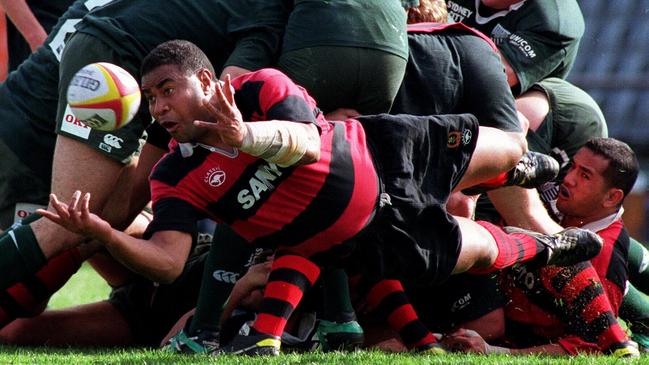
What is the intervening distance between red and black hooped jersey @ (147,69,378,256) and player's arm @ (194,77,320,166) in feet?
0.38

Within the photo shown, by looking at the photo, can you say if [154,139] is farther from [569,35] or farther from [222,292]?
[569,35]

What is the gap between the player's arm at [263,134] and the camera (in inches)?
144

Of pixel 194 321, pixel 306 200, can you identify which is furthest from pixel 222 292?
pixel 306 200

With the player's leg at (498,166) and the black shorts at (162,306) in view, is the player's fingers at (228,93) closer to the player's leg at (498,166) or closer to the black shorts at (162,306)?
the player's leg at (498,166)

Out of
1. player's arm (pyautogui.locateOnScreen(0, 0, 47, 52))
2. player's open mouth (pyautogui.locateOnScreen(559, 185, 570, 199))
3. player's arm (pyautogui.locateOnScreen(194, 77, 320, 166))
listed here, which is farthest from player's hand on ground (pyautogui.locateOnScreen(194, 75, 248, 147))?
player's arm (pyautogui.locateOnScreen(0, 0, 47, 52))

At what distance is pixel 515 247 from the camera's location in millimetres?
4723

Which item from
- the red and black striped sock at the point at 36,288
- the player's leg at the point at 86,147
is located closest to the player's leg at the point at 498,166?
the player's leg at the point at 86,147

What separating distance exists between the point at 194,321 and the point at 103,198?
2.36 ft

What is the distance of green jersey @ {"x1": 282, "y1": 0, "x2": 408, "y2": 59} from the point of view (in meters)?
4.54

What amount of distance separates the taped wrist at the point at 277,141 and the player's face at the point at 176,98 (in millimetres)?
323

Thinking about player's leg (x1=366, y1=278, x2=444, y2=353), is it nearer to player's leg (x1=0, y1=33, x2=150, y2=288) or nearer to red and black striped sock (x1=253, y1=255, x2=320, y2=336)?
red and black striped sock (x1=253, y1=255, x2=320, y2=336)

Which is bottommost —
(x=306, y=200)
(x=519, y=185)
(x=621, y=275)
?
(x=621, y=275)

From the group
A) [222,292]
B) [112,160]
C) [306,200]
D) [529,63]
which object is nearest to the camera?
[306,200]

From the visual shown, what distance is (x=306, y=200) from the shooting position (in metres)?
4.20
